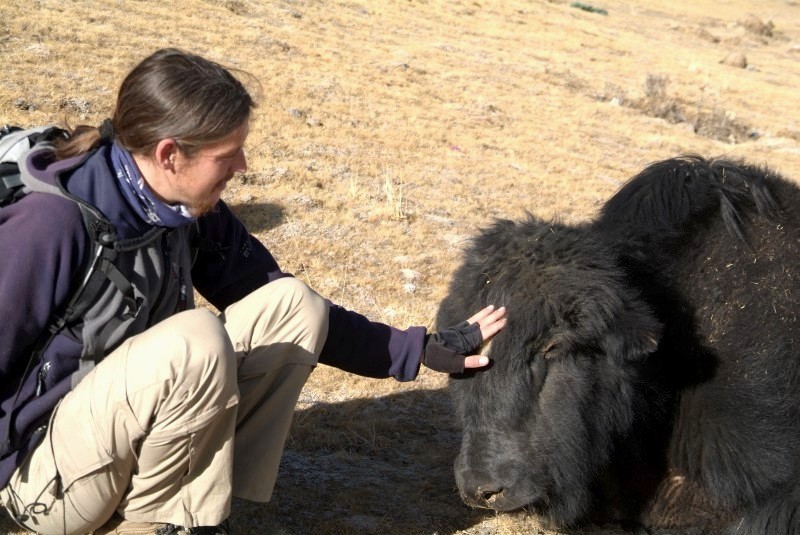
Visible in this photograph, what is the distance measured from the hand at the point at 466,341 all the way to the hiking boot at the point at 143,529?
121 centimetres

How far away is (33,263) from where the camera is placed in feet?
9.60

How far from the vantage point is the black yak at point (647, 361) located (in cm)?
371

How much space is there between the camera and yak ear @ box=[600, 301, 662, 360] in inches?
145

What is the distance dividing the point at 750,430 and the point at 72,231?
3132 millimetres

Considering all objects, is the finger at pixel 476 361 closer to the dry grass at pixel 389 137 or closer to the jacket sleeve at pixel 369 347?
the jacket sleeve at pixel 369 347

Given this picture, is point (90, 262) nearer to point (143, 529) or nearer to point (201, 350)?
point (201, 350)

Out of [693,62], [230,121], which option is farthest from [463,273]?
[693,62]

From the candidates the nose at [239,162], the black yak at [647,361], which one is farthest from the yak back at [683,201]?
the nose at [239,162]

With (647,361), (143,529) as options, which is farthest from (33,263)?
(647,361)

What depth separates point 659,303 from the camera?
4.20 m

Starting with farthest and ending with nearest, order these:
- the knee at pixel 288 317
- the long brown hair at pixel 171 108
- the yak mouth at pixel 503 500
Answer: the yak mouth at pixel 503 500
the knee at pixel 288 317
the long brown hair at pixel 171 108

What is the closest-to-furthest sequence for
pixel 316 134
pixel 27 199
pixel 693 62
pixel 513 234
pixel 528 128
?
pixel 27 199
pixel 513 234
pixel 316 134
pixel 528 128
pixel 693 62

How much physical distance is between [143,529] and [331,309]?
121 centimetres

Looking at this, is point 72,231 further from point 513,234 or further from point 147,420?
point 513,234
